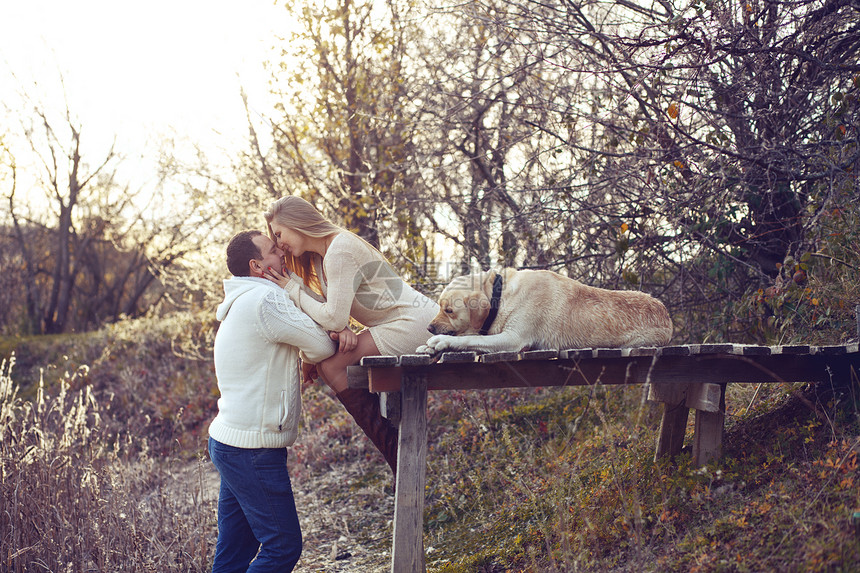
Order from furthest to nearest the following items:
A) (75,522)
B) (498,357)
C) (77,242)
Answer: (77,242), (75,522), (498,357)

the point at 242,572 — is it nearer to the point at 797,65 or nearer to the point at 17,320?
the point at 797,65

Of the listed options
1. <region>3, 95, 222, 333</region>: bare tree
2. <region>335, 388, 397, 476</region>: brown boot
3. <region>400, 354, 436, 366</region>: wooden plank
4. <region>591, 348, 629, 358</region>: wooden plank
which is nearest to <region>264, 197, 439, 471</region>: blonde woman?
<region>335, 388, 397, 476</region>: brown boot

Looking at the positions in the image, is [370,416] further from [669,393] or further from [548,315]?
[669,393]

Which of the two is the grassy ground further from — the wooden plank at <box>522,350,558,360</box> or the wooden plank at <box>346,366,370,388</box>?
the wooden plank at <box>346,366,370,388</box>

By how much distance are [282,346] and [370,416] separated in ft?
2.78

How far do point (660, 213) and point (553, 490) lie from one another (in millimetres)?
2434

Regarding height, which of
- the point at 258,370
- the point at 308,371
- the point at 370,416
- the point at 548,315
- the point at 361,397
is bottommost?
the point at 370,416

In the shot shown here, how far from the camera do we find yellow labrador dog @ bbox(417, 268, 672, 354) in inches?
162

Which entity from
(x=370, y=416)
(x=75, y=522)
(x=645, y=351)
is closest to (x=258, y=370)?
(x=370, y=416)

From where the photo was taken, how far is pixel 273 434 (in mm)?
3375

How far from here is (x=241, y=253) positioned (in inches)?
147

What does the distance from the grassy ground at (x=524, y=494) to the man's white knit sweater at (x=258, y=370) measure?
5.13ft

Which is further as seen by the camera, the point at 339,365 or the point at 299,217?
the point at 299,217

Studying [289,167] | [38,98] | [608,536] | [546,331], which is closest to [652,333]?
[546,331]
